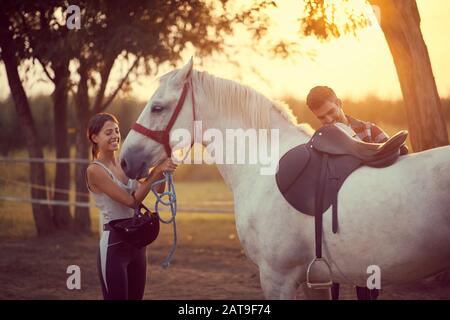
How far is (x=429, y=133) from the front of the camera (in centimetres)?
529

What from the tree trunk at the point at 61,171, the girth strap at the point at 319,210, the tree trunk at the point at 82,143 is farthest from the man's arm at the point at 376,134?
the tree trunk at the point at 61,171

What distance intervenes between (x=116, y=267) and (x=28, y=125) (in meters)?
7.25

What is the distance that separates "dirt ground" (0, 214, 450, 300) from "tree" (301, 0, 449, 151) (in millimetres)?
1658

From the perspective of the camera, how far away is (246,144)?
3.22m

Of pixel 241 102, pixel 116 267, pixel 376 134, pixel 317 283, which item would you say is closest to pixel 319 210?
pixel 317 283

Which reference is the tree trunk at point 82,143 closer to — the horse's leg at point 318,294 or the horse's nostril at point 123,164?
the horse's nostril at point 123,164

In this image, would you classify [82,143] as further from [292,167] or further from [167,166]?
[292,167]

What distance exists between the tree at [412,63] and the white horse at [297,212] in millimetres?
2385

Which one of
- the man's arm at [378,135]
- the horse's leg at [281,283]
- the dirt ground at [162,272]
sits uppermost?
the man's arm at [378,135]

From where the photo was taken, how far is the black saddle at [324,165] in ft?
9.16

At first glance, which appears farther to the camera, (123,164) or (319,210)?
(123,164)

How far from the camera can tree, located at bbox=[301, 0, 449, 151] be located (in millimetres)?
5215
